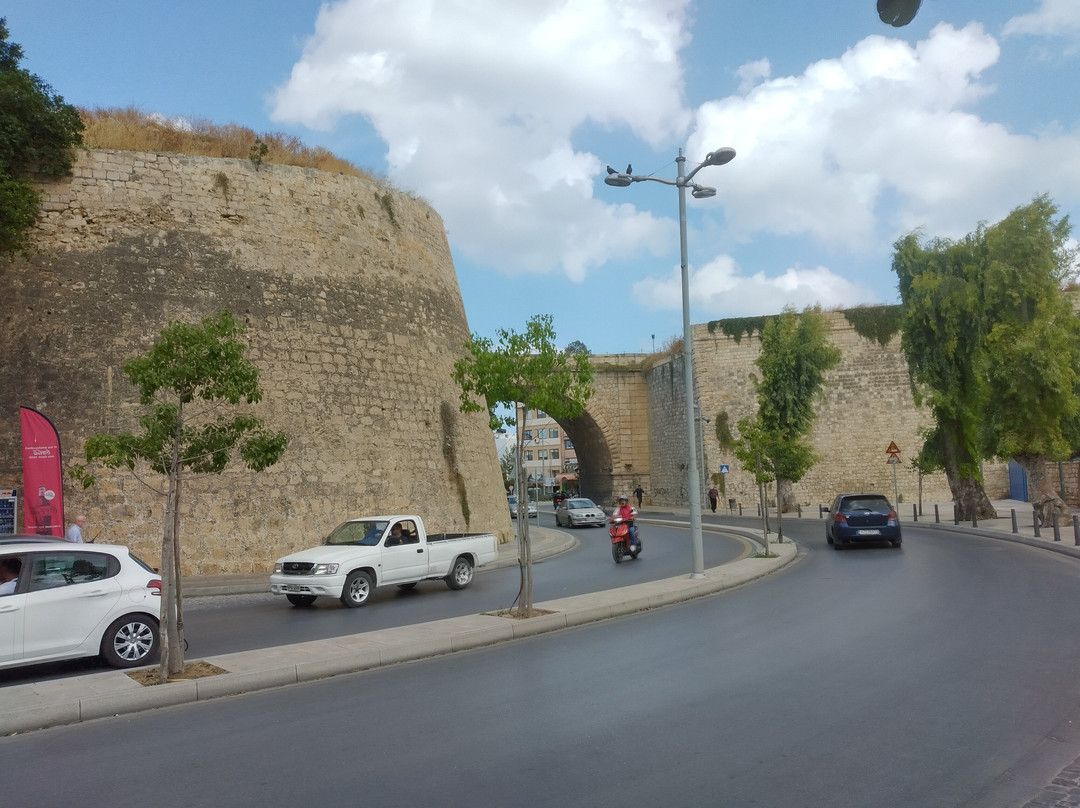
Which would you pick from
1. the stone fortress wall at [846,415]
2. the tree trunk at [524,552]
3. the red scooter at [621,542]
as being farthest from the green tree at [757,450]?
the stone fortress wall at [846,415]

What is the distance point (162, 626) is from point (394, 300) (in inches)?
602

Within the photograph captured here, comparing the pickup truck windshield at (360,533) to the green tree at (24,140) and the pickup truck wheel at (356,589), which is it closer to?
the pickup truck wheel at (356,589)

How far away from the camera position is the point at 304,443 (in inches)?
749

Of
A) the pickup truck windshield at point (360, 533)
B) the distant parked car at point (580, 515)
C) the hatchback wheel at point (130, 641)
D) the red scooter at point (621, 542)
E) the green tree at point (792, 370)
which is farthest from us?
the green tree at point (792, 370)

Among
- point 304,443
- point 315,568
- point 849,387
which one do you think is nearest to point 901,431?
point 849,387

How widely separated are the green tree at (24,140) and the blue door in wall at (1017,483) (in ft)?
136

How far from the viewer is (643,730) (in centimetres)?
553

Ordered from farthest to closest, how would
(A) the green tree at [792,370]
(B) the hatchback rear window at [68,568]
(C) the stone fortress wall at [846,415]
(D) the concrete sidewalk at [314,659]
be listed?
(C) the stone fortress wall at [846,415], (A) the green tree at [792,370], (B) the hatchback rear window at [68,568], (D) the concrete sidewalk at [314,659]

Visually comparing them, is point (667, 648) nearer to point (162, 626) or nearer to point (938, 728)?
point (938, 728)

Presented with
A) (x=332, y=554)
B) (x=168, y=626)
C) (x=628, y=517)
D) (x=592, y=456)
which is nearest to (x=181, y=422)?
(x=168, y=626)

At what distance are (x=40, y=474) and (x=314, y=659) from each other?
33.2ft

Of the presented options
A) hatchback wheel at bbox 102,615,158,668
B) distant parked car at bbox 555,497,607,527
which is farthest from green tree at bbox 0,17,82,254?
distant parked car at bbox 555,497,607,527

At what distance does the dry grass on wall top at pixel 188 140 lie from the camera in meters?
19.9

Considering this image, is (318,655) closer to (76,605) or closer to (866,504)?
(76,605)
